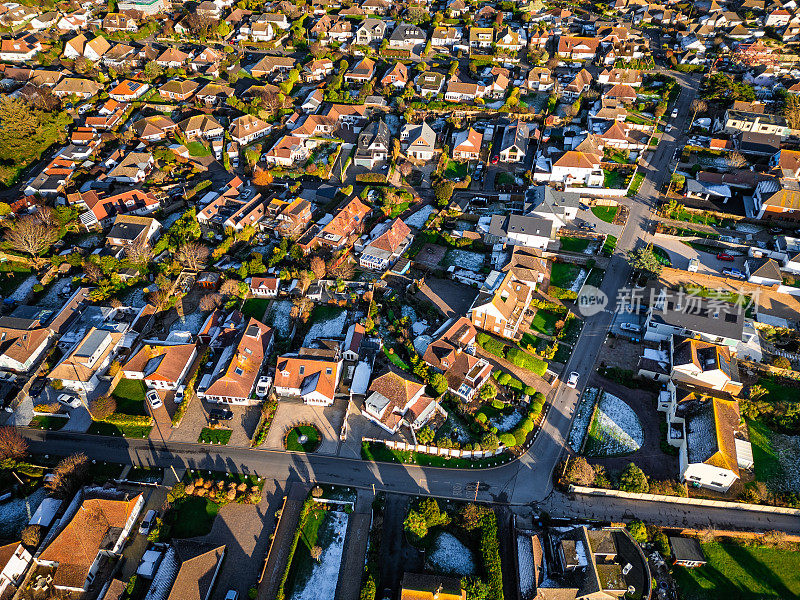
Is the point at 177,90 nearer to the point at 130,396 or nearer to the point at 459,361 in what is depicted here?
the point at 130,396

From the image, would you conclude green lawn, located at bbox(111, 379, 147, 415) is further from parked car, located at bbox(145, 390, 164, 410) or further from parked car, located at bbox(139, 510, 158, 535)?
parked car, located at bbox(139, 510, 158, 535)

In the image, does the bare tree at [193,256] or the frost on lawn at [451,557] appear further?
the bare tree at [193,256]

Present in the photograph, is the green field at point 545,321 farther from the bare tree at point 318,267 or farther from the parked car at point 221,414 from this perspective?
the parked car at point 221,414

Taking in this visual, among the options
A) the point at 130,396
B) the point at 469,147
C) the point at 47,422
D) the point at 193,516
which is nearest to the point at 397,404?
the point at 193,516

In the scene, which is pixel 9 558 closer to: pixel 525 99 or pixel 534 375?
pixel 534 375

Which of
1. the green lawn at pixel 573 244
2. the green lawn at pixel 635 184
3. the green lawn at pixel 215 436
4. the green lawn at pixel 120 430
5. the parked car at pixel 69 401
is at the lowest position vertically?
the green lawn at pixel 120 430

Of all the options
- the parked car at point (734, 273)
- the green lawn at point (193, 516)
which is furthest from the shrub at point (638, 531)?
the parked car at point (734, 273)

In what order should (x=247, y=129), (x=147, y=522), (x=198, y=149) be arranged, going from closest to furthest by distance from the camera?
(x=147, y=522) < (x=198, y=149) < (x=247, y=129)
